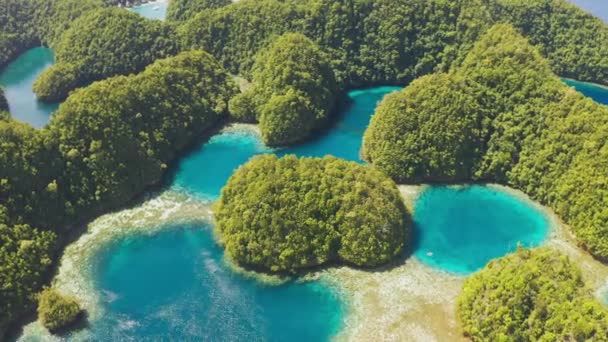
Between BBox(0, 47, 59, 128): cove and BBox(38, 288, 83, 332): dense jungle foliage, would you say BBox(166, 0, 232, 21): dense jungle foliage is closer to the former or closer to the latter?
BBox(0, 47, 59, 128): cove

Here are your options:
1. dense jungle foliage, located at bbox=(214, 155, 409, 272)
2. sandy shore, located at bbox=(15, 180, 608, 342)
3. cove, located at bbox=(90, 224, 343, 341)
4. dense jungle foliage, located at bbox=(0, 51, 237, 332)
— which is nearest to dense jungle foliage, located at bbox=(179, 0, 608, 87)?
dense jungle foliage, located at bbox=(0, 51, 237, 332)

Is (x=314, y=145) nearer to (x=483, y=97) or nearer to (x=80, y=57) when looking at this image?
(x=483, y=97)

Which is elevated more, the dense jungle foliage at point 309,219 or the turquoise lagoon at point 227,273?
the dense jungle foliage at point 309,219

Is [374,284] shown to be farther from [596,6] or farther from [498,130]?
[596,6]

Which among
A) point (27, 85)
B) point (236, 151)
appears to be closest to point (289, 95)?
point (236, 151)

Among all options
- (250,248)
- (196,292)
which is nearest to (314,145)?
(250,248)

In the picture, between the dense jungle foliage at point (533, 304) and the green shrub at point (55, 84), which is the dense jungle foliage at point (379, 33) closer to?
the green shrub at point (55, 84)

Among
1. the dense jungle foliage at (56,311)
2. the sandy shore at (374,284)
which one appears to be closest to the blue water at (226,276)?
the sandy shore at (374,284)
